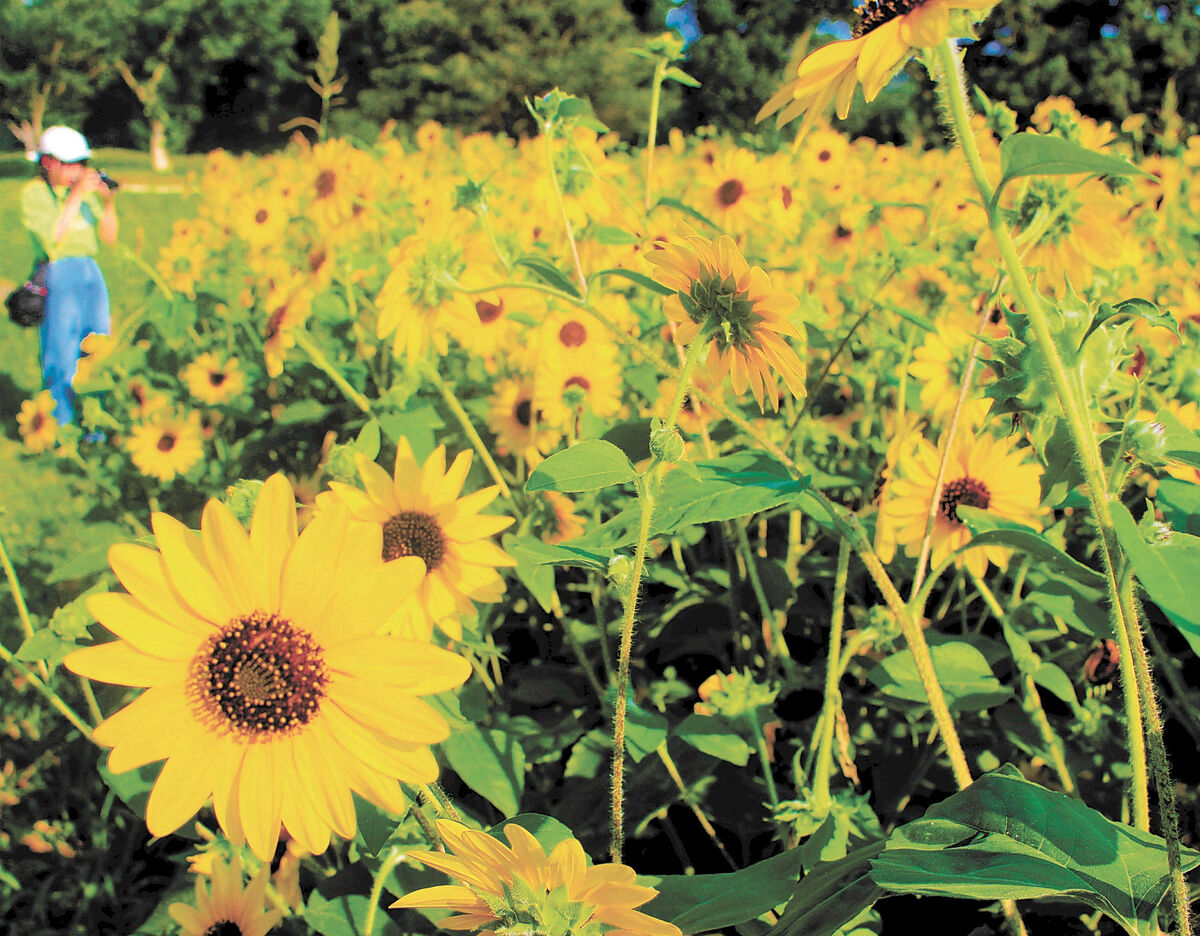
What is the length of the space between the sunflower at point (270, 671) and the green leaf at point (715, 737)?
50 cm

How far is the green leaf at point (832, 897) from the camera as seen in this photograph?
2.11 feet

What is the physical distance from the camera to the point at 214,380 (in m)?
2.33

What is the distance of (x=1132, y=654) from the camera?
0.67 m

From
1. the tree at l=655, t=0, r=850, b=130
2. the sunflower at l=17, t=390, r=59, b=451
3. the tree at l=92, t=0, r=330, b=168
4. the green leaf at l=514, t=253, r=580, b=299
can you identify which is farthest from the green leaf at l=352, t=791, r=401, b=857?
the tree at l=92, t=0, r=330, b=168

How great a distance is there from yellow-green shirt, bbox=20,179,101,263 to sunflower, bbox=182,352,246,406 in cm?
226

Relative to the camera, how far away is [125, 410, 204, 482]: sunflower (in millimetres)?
2232

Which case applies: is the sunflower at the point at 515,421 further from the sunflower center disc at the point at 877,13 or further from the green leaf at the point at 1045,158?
the green leaf at the point at 1045,158

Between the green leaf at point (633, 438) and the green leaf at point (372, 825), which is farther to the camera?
the green leaf at point (633, 438)

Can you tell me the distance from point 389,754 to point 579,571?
3.44 ft

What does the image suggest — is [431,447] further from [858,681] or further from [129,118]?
[129,118]

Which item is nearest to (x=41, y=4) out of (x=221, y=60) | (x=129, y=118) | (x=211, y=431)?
(x=129, y=118)

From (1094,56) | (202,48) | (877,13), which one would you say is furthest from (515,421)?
(202,48)

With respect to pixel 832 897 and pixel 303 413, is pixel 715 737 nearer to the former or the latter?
pixel 832 897

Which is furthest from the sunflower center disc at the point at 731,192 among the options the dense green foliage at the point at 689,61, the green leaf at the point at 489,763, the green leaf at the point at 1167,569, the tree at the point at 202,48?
the tree at the point at 202,48
